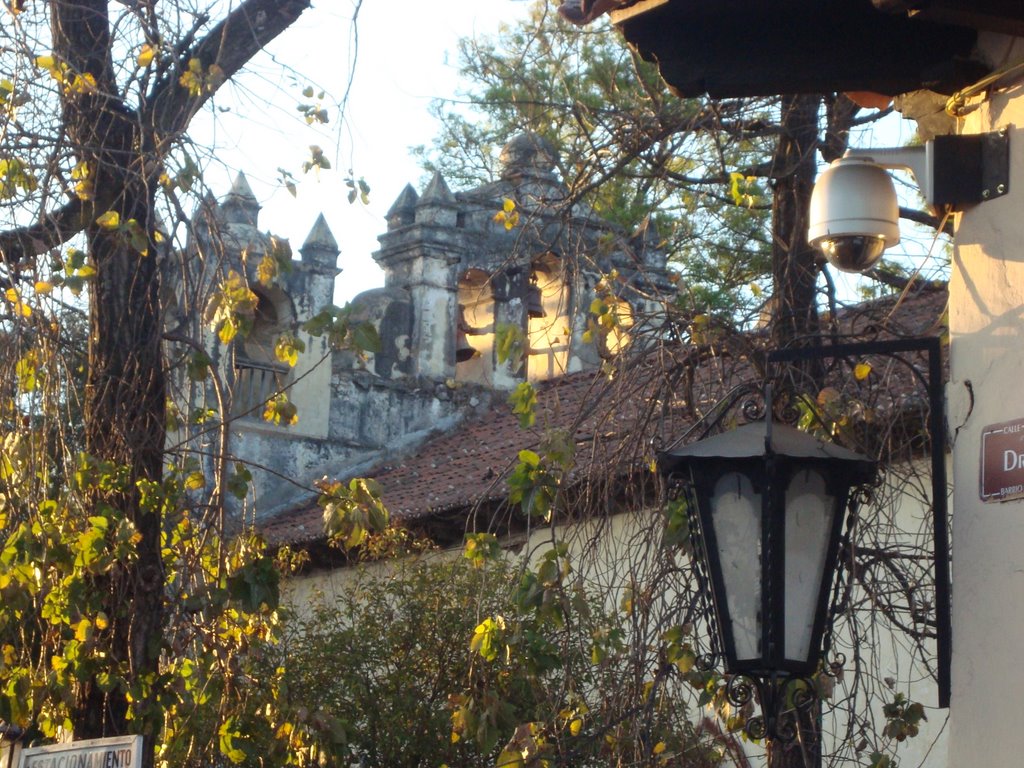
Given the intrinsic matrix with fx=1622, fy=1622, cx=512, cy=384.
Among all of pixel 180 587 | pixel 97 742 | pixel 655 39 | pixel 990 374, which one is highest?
pixel 655 39

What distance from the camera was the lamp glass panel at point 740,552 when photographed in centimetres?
425

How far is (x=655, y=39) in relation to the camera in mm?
4648

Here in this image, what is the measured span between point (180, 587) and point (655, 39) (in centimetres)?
304

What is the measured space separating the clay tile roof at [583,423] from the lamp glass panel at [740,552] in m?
1.05

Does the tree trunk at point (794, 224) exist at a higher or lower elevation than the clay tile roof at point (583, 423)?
higher

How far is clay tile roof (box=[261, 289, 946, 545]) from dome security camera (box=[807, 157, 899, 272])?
0.69 metres

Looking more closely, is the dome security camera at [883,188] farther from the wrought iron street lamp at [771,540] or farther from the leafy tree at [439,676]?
the leafy tree at [439,676]

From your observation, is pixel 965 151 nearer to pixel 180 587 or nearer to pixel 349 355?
pixel 180 587

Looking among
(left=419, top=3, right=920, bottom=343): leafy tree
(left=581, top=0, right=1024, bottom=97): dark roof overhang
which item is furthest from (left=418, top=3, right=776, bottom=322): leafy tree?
(left=581, top=0, right=1024, bottom=97): dark roof overhang

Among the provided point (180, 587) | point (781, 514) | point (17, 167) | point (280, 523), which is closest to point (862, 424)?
point (781, 514)

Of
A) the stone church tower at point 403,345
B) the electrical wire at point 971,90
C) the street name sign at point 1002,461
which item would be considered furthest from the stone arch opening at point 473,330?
the street name sign at point 1002,461

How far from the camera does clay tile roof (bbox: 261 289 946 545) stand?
6227 millimetres

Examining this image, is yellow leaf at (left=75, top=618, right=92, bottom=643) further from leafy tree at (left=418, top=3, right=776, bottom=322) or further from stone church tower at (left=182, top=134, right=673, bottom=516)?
stone church tower at (left=182, top=134, right=673, bottom=516)

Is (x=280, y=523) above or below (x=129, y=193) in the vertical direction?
below
